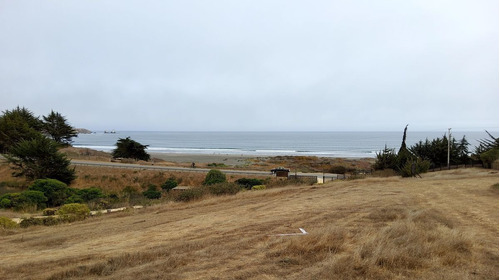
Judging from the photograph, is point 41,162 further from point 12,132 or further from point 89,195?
point 12,132

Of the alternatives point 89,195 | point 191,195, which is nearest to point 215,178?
point 89,195

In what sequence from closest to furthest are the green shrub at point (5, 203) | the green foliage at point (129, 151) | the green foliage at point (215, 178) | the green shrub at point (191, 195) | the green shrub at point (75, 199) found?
the green shrub at point (191, 195) → the green shrub at point (5, 203) → the green shrub at point (75, 199) → the green foliage at point (215, 178) → the green foliage at point (129, 151)

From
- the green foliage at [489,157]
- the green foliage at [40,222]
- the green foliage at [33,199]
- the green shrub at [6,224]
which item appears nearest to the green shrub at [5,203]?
the green foliage at [33,199]

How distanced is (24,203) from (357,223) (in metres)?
18.3

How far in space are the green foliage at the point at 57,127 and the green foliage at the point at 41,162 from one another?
112 feet

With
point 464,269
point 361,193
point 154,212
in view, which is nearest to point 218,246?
point 464,269

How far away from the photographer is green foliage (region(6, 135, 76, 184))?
3275 cm

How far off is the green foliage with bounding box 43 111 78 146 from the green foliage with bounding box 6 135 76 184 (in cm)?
3403

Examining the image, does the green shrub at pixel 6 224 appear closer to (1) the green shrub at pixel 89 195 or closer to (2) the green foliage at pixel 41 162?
(1) the green shrub at pixel 89 195

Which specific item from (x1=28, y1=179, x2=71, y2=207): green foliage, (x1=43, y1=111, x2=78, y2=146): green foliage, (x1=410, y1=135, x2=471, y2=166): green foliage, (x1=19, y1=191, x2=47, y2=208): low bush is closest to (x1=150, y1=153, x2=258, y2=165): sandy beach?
(x1=43, y1=111, x2=78, y2=146): green foliage

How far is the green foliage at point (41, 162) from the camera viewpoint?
32750mm

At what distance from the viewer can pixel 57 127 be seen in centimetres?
6662

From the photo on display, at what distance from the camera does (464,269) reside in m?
5.80

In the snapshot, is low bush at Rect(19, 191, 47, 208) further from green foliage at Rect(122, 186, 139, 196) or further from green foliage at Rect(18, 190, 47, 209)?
green foliage at Rect(122, 186, 139, 196)
